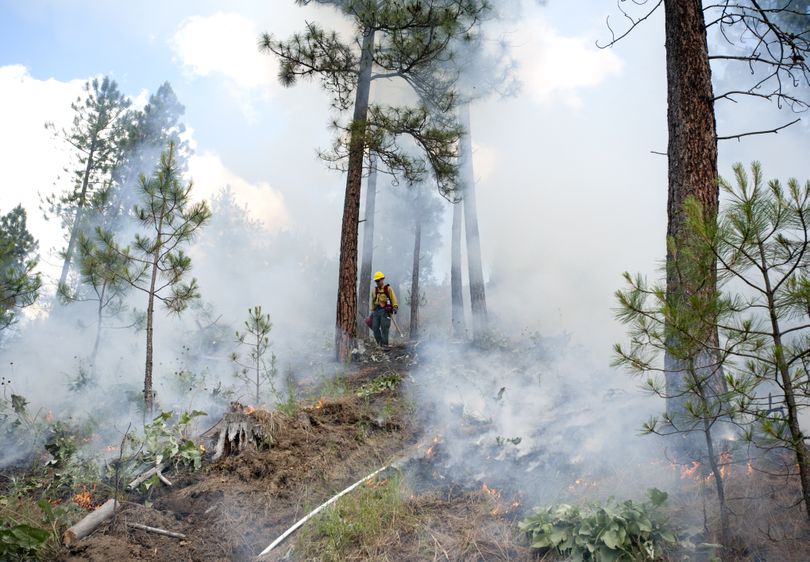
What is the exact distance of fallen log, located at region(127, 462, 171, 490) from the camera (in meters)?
5.23

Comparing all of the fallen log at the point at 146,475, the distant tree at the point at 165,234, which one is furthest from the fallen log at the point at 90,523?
the distant tree at the point at 165,234

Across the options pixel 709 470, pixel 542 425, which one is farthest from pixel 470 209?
pixel 709 470

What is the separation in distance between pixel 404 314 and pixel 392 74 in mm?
19002

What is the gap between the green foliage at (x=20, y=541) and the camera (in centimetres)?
387

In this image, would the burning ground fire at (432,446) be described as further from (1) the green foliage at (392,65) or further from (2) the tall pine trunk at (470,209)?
(2) the tall pine trunk at (470,209)

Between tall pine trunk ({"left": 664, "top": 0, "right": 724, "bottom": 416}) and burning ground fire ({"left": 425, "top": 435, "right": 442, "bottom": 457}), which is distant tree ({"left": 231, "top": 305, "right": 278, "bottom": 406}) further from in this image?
tall pine trunk ({"left": 664, "top": 0, "right": 724, "bottom": 416})

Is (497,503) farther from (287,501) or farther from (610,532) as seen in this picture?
(287,501)

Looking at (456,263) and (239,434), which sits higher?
(456,263)

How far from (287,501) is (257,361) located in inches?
109

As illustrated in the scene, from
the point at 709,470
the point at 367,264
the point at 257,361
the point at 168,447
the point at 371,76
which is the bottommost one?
the point at 168,447

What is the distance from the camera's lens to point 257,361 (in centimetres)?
754

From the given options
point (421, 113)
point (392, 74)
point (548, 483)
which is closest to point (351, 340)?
point (421, 113)

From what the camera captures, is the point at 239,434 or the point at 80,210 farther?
the point at 80,210

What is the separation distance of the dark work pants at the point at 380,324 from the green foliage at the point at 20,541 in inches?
336
